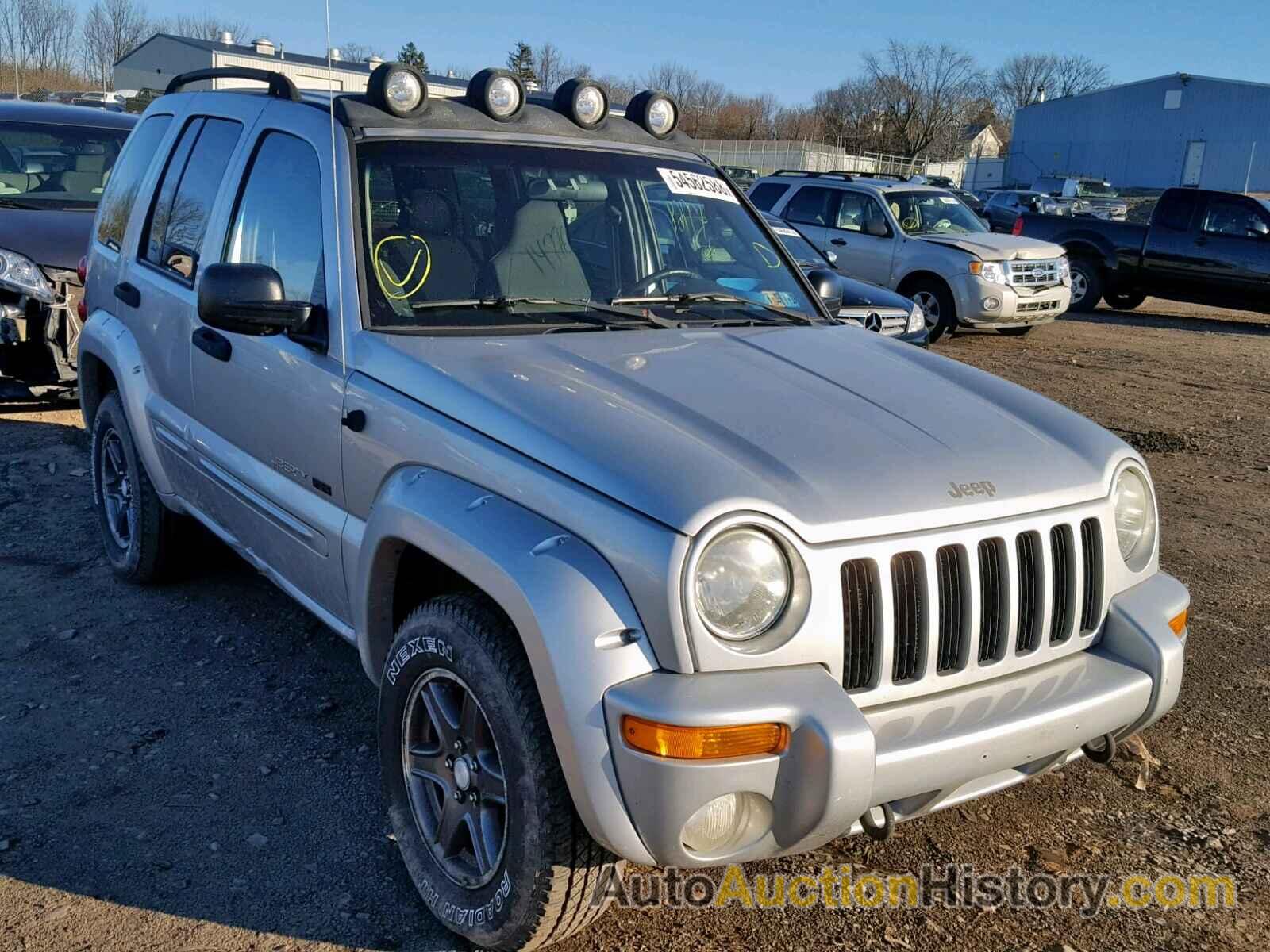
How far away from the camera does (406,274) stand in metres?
3.27

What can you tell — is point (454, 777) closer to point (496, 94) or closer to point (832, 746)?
point (832, 746)

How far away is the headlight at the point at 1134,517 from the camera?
114 inches

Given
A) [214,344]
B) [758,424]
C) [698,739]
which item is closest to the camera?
[698,739]

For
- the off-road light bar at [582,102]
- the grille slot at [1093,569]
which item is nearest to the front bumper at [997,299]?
the off-road light bar at [582,102]

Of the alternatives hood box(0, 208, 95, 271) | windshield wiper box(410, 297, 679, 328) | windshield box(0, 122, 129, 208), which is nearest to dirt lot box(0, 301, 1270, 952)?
windshield wiper box(410, 297, 679, 328)

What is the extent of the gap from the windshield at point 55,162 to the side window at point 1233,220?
1332cm

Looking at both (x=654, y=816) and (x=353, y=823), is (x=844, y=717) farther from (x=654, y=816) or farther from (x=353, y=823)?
(x=353, y=823)

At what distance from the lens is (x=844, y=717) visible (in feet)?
7.27

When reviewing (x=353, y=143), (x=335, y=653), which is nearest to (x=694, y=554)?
(x=353, y=143)

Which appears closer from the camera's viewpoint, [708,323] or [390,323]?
[390,323]

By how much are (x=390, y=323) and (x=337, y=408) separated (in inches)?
10.7

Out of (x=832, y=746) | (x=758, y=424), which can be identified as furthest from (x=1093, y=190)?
(x=832, y=746)

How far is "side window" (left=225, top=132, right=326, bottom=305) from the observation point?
3363 millimetres

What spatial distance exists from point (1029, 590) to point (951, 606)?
0.26m
